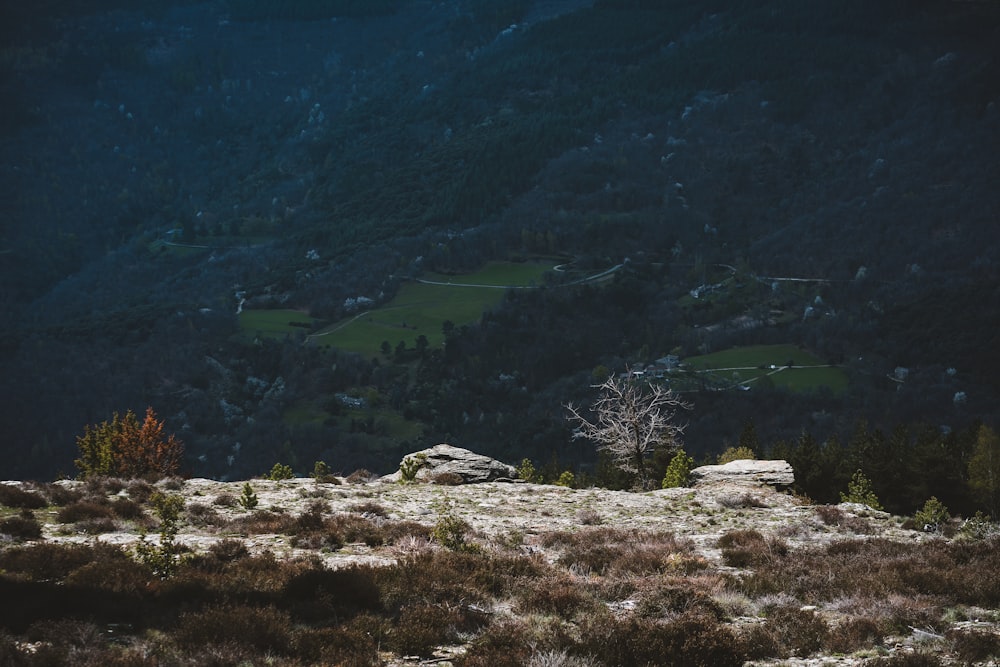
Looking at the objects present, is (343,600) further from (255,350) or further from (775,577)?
(255,350)

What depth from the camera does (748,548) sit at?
2008cm

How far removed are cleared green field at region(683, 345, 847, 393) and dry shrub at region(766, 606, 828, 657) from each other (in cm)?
14766

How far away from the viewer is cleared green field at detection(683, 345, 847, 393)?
158 metres

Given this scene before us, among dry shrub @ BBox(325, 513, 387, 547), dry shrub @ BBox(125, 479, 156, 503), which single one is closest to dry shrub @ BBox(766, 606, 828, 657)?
dry shrub @ BBox(325, 513, 387, 547)

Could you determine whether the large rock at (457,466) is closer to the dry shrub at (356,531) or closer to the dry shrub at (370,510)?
the dry shrub at (370,510)

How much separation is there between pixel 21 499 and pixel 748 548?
2025 cm

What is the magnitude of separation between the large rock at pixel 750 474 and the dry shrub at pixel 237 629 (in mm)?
26339

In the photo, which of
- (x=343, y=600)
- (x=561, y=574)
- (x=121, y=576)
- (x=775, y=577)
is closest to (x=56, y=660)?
(x=121, y=576)

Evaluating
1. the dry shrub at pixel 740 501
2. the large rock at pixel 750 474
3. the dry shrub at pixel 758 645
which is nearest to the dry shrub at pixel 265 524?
the dry shrub at pixel 758 645

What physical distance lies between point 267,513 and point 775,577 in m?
14.3

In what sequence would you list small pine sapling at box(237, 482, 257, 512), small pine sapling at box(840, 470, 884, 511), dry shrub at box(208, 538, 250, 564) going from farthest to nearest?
small pine sapling at box(840, 470, 884, 511)
small pine sapling at box(237, 482, 257, 512)
dry shrub at box(208, 538, 250, 564)

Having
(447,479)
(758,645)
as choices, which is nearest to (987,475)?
(447,479)

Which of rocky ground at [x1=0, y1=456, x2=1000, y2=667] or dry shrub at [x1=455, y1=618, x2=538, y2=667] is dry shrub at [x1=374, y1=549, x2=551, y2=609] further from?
dry shrub at [x1=455, y1=618, x2=538, y2=667]

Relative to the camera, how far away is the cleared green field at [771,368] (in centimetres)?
15762
